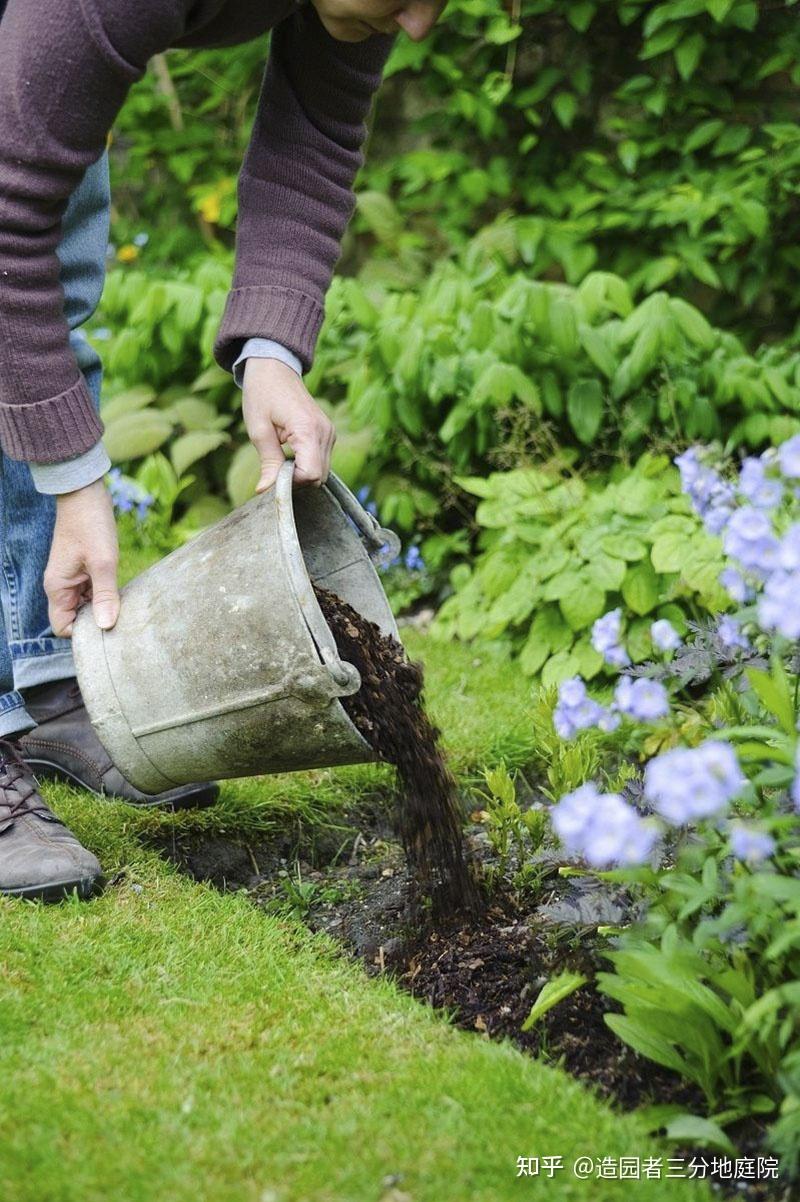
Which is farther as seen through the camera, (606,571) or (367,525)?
(606,571)

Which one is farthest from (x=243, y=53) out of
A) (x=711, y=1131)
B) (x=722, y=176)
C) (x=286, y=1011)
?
(x=711, y=1131)

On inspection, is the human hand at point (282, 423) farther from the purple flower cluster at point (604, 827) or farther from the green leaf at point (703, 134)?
the green leaf at point (703, 134)

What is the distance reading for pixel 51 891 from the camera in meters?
2.17

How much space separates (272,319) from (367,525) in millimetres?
406

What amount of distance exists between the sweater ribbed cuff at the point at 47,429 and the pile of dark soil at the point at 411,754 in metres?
0.48

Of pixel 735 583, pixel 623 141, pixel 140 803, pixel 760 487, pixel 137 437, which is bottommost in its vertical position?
pixel 140 803

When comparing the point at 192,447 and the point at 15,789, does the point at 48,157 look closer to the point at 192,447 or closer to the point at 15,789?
the point at 15,789

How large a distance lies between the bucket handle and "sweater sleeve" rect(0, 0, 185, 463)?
430 millimetres

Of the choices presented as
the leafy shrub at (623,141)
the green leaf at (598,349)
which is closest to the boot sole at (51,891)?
the green leaf at (598,349)

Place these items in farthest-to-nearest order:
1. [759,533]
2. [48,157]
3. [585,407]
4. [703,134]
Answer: [703,134]
[585,407]
[48,157]
[759,533]

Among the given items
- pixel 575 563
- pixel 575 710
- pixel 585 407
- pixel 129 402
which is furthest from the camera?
pixel 129 402

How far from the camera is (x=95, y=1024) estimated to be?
1.81m

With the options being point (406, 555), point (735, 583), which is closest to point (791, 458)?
point (735, 583)

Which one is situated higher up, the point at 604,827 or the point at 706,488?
the point at 706,488
